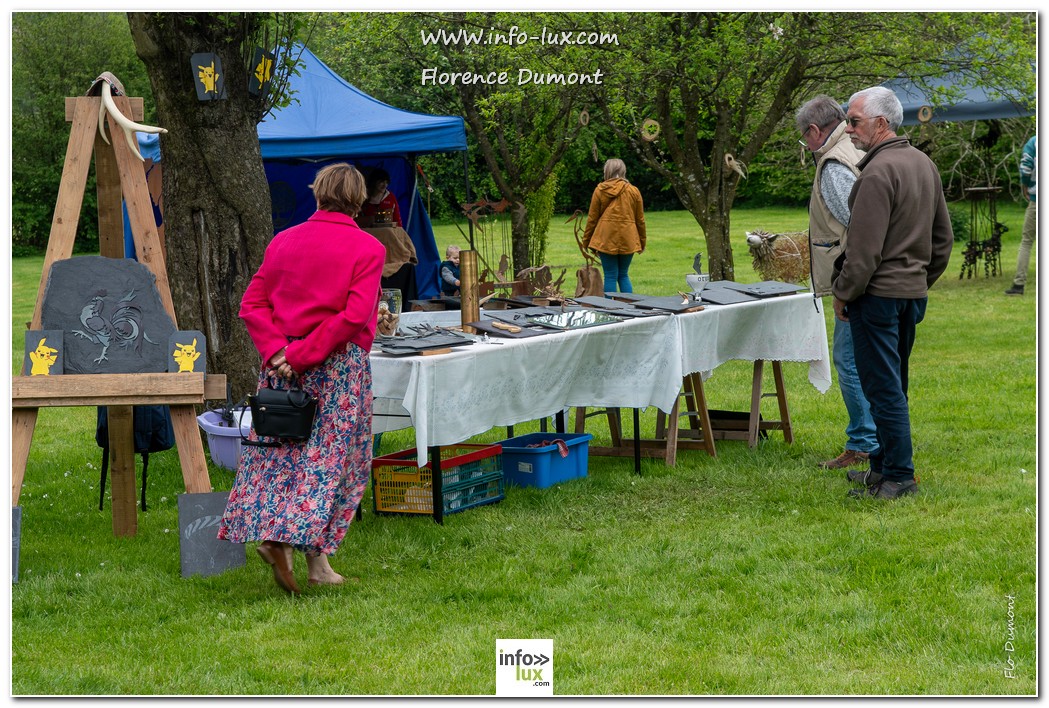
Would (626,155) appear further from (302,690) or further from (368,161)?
(302,690)

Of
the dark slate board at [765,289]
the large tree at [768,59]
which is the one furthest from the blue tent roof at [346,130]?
the dark slate board at [765,289]

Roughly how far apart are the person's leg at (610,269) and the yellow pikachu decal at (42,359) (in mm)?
6259

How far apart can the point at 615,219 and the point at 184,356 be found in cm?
599

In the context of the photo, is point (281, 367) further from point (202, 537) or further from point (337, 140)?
point (337, 140)

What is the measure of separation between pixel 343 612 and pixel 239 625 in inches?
12.1

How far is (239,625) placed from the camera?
3.46 meters

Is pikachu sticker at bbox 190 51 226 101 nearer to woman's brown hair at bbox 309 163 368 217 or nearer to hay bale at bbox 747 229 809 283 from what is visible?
woman's brown hair at bbox 309 163 368 217

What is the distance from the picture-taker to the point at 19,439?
3.87m

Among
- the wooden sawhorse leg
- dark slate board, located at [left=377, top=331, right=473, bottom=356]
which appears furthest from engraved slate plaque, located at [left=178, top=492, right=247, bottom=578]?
the wooden sawhorse leg

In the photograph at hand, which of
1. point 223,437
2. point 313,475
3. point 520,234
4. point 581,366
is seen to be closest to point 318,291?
point 313,475

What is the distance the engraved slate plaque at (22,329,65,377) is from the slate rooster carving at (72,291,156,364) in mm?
76

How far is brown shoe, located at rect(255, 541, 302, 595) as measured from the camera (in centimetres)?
365

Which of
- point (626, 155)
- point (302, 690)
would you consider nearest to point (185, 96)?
point (302, 690)
